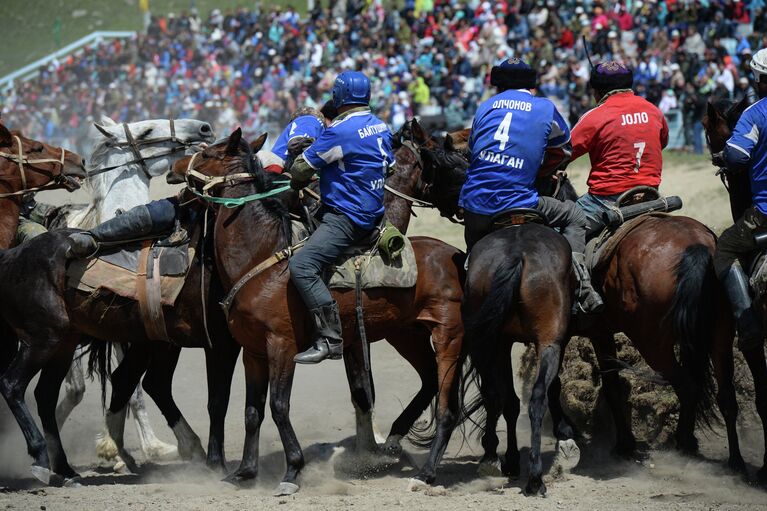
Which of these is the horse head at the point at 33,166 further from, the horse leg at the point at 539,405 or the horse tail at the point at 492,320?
the horse leg at the point at 539,405

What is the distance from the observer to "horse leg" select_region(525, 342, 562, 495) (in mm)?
6168

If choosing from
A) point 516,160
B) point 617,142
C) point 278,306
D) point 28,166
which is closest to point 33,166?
Result: point 28,166

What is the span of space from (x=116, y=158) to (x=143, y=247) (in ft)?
3.93

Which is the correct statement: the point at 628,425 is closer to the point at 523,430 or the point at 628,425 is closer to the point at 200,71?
the point at 523,430

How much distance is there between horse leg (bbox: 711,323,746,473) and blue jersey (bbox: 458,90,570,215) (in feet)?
5.10

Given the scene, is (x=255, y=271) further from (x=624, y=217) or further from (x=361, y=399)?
(x=624, y=217)

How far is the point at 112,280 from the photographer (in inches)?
289

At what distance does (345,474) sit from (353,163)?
2339mm

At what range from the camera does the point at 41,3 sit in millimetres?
44469

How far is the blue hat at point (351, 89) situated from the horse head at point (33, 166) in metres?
2.56

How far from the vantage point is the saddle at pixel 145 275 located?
7.31 meters

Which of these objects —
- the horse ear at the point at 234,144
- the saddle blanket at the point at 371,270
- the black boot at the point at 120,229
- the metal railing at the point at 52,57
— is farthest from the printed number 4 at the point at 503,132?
the metal railing at the point at 52,57

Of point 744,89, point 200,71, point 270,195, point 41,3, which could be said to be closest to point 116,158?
point 270,195

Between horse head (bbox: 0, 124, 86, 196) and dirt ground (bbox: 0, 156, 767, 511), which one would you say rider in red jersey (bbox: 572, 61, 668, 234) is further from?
horse head (bbox: 0, 124, 86, 196)
